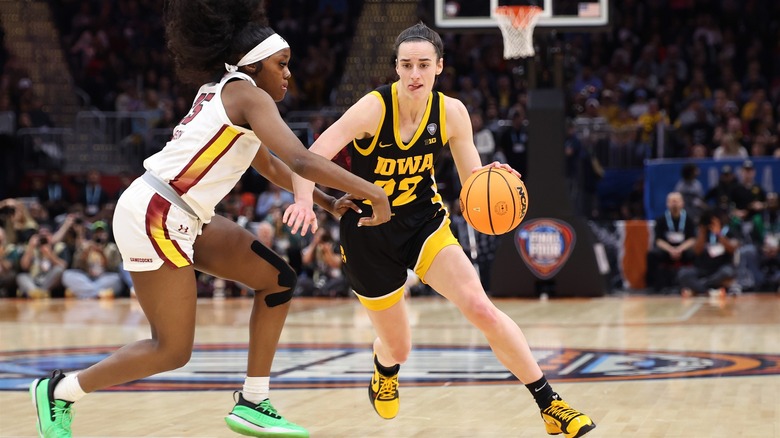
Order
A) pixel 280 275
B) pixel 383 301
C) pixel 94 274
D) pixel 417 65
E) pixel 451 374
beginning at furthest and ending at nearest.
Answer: pixel 94 274 < pixel 451 374 < pixel 383 301 < pixel 417 65 < pixel 280 275

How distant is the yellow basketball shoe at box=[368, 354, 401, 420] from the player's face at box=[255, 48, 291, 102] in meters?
1.66

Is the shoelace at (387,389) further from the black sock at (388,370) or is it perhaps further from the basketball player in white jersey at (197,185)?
the basketball player in white jersey at (197,185)

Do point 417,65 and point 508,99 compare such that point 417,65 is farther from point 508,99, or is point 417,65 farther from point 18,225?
point 508,99

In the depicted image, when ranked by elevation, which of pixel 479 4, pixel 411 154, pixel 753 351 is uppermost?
pixel 479 4

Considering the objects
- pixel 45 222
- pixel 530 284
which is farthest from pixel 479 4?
pixel 45 222

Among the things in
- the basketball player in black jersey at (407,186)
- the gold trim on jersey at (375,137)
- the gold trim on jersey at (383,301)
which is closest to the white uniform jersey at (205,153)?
the basketball player in black jersey at (407,186)

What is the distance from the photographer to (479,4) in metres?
14.2

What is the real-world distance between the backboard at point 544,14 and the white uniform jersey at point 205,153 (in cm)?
957

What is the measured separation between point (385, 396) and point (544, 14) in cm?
908

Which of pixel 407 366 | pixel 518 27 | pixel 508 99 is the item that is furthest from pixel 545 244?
pixel 407 366

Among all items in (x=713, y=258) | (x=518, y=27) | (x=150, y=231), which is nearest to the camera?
(x=150, y=231)

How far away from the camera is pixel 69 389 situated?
4855mm

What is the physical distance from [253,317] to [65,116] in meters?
17.2

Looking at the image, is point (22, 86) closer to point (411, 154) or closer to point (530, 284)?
point (530, 284)
